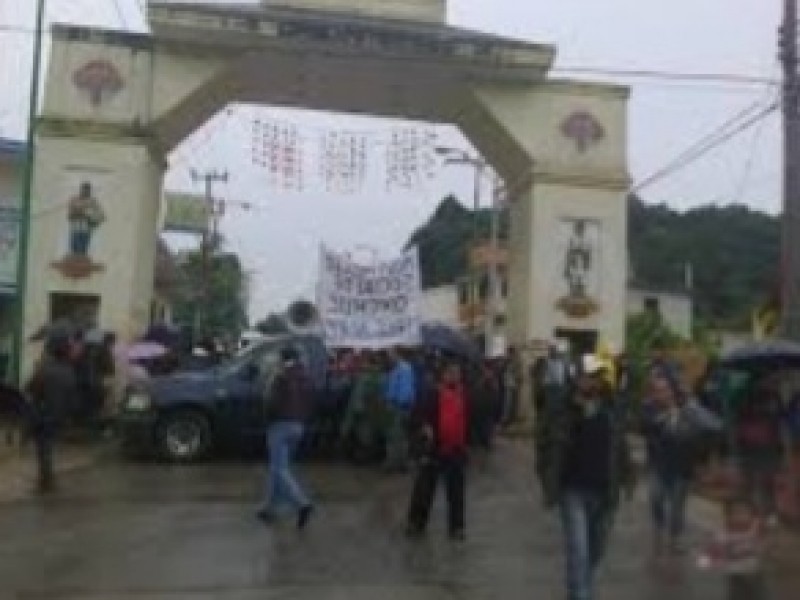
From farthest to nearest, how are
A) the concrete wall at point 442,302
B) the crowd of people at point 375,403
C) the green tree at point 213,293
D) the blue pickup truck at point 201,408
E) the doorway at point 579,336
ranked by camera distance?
the concrete wall at point 442,302, the green tree at point 213,293, the doorway at point 579,336, the blue pickup truck at point 201,408, the crowd of people at point 375,403

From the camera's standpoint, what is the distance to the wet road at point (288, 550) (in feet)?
40.3

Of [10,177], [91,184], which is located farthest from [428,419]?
[10,177]

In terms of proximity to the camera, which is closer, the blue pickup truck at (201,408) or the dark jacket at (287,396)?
the dark jacket at (287,396)

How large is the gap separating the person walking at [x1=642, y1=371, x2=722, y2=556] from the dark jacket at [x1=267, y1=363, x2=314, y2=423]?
329 centimetres

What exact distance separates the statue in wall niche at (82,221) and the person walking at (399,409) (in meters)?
8.68

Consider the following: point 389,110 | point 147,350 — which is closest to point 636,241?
point 389,110

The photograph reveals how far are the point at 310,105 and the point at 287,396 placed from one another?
54.1ft

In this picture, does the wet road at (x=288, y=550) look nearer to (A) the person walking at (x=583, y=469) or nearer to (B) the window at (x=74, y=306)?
(A) the person walking at (x=583, y=469)

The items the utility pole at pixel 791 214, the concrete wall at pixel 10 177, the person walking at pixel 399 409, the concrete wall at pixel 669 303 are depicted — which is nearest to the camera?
the utility pole at pixel 791 214

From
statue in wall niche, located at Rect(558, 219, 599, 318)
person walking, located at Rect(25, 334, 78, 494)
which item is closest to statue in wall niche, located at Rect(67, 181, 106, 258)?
statue in wall niche, located at Rect(558, 219, 599, 318)

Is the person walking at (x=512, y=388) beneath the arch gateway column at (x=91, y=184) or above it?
beneath

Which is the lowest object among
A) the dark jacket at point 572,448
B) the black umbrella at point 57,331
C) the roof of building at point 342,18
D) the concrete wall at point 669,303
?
the dark jacket at point 572,448

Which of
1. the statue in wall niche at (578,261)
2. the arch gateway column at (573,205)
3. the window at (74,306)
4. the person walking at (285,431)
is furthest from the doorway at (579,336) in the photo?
the person walking at (285,431)

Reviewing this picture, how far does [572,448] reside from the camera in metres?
11.4
